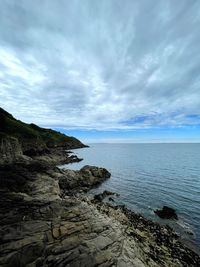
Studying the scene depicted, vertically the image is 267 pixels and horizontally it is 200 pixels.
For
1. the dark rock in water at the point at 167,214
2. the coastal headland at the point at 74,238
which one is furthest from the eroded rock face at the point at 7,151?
the dark rock in water at the point at 167,214

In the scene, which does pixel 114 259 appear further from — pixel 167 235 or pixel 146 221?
pixel 146 221

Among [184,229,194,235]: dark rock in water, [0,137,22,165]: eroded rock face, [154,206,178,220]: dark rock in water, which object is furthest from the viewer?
[0,137,22,165]: eroded rock face

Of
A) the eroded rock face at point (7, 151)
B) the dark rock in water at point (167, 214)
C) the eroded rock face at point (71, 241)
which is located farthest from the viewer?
the eroded rock face at point (7, 151)

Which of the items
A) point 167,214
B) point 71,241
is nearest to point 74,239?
point 71,241

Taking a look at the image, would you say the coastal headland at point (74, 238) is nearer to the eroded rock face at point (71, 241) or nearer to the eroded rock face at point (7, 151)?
the eroded rock face at point (71, 241)

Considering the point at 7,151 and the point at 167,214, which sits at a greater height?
the point at 7,151

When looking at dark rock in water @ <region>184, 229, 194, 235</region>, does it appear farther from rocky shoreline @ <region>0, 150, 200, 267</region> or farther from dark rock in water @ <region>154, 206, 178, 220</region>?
dark rock in water @ <region>154, 206, 178, 220</region>

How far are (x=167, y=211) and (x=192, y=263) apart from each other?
758 centimetres

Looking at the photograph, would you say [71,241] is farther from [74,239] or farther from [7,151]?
[7,151]

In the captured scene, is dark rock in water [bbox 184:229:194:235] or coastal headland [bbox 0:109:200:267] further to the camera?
dark rock in water [bbox 184:229:194:235]

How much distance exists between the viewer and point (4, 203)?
10.6 metres

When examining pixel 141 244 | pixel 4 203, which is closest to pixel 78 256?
pixel 141 244

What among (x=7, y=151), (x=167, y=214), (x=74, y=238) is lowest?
(x=167, y=214)

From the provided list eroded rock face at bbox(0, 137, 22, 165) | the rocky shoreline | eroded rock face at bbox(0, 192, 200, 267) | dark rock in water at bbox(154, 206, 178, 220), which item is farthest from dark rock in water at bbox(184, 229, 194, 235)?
eroded rock face at bbox(0, 137, 22, 165)
